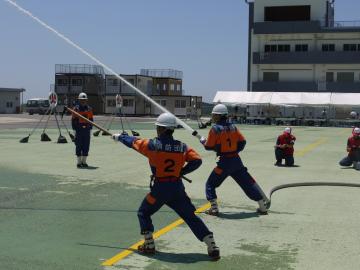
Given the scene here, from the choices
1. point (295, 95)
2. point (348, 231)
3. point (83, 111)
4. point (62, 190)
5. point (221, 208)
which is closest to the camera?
point (348, 231)

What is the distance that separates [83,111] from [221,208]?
252 inches

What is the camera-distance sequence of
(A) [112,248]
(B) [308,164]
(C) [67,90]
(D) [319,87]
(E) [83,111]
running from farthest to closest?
(C) [67,90] < (D) [319,87] < (B) [308,164] < (E) [83,111] < (A) [112,248]

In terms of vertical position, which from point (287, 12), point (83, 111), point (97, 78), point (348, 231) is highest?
point (287, 12)

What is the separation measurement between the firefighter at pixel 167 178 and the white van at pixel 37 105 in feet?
240

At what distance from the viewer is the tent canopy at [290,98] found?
50.7 m

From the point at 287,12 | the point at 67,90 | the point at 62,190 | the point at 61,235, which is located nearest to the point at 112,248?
the point at 61,235

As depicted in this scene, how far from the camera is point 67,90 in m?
79.0

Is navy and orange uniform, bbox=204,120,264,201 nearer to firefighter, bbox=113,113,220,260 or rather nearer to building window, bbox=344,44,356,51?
firefighter, bbox=113,113,220,260

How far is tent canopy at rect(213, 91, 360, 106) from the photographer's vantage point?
50656 mm

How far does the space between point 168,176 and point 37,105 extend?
2939 inches

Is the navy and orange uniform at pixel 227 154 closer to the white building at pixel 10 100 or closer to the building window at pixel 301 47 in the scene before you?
the building window at pixel 301 47

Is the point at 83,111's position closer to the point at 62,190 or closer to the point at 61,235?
the point at 62,190

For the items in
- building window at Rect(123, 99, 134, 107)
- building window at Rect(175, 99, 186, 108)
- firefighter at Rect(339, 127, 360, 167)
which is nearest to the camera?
firefighter at Rect(339, 127, 360, 167)

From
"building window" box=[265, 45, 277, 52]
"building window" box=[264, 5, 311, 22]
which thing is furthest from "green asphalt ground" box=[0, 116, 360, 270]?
"building window" box=[264, 5, 311, 22]
